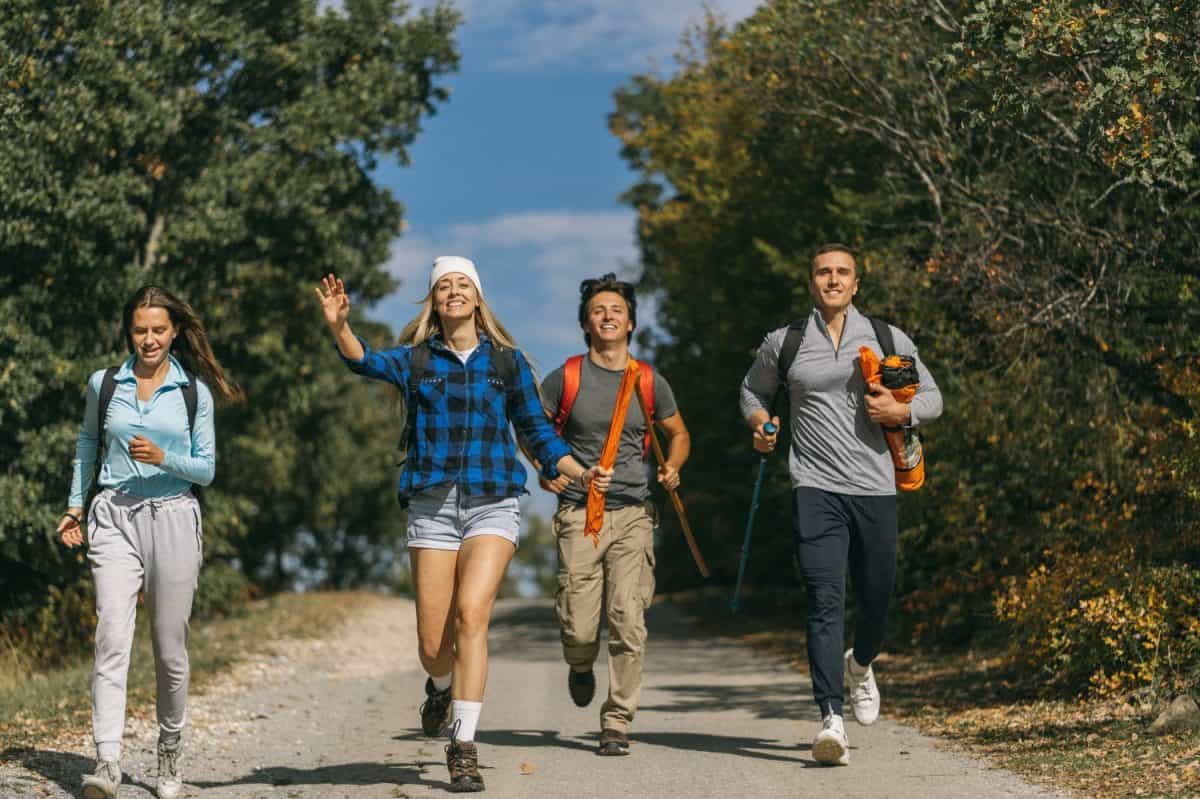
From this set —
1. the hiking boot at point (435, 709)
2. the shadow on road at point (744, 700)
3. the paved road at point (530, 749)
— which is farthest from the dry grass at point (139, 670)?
the shadow on road at point (744, 700)

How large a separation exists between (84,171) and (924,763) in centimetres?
1200

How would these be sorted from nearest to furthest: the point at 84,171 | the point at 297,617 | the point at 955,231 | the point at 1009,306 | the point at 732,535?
Result: the point at 1009,306, the point at 955,231, the point at 84,171, the point at 297,617, the point at 732,535

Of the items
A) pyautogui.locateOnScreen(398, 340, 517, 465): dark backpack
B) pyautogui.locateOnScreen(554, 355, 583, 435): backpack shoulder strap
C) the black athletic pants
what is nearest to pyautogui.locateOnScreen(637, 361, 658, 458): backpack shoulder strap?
pyautogui.locateOnScreen(554, 355, 583, 435): backpack shoulder strap

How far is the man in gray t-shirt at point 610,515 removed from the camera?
811 centimetres

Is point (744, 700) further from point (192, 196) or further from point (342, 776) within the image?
point (192, 196)

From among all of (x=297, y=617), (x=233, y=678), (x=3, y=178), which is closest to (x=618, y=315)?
(x=233, y=678)

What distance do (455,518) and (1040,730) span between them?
3.84 m

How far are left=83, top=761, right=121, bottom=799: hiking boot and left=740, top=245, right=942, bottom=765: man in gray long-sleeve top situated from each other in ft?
10.8

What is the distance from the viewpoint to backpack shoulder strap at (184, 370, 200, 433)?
258 inches

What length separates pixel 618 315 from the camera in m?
8.28

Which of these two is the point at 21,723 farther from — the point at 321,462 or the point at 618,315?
the point at 321,462

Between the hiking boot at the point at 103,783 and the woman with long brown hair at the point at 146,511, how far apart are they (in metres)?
0.08

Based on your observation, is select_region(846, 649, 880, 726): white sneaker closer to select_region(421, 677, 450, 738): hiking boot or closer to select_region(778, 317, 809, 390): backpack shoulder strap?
select_region(778, 317, 809, 390): backpack shoulder strap

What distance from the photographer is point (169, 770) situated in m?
6.57
